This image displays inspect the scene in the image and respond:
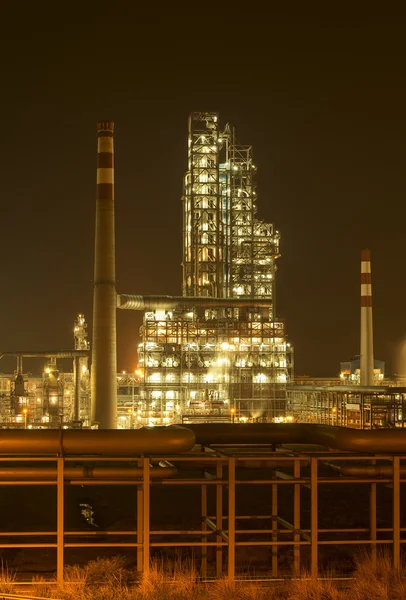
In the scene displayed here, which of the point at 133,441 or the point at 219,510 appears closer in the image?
the point at 133,441

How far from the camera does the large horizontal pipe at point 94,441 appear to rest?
816cm

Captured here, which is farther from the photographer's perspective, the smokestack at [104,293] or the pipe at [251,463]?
the smokestack at [104,293]

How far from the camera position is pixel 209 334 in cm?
4503

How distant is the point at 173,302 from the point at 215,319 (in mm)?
2503

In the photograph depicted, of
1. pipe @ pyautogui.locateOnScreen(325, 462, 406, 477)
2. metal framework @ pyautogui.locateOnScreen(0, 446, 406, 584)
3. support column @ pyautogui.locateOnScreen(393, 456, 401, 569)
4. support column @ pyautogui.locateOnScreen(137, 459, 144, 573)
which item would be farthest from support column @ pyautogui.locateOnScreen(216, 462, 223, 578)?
support column @ pyautogui.locateOnScreen(393, 456, 401, 569)

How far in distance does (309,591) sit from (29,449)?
3.20 meters

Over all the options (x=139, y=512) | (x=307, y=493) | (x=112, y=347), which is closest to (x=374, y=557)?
(x=139, y=512)

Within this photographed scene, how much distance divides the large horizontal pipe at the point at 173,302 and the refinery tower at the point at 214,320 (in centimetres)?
6

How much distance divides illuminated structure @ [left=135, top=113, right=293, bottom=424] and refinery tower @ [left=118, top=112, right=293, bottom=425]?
5cm

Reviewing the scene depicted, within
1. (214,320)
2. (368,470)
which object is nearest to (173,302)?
(214,320)

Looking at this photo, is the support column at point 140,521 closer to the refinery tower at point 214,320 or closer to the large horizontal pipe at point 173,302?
the refinery tower at point 214,320

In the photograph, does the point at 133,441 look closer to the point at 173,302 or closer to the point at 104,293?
the point at 104,293

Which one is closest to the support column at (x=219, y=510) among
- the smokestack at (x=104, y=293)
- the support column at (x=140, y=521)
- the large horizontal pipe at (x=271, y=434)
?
the large horizontal pipe at (x=271, y=434)

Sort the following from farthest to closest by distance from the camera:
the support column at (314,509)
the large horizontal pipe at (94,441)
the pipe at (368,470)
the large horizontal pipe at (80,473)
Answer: the pipe at (368,470) < the support column at (314,509) < the large horizontal pipe at (80,473) < the large horizontal pipe at (94,441)
